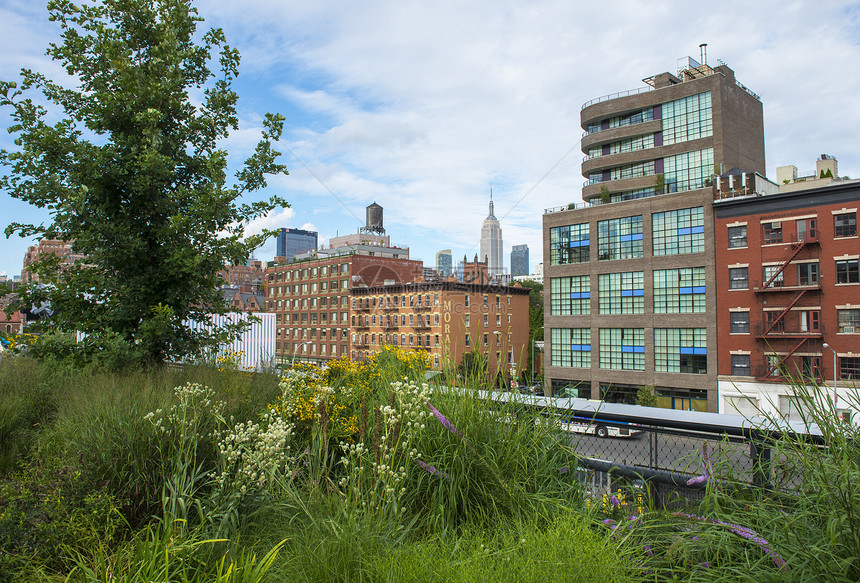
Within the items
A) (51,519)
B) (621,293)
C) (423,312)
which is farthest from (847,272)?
(51,519)

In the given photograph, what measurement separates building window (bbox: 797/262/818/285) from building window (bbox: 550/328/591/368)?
55.1 ft

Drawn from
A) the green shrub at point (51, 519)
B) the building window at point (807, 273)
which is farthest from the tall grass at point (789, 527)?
the building window at point (807, 273)

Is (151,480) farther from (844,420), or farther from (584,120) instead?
(584,120)

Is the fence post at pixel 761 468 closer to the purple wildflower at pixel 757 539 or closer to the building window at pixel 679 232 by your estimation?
the purple wildflower at pixel 757 539

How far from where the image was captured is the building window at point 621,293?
149ft

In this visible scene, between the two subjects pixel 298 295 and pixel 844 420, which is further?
pixel 298 295

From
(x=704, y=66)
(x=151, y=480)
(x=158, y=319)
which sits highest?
(x=704, y=66)

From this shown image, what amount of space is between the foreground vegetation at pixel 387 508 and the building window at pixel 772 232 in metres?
41.9

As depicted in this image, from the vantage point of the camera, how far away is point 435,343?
208 feet

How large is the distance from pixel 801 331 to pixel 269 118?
1621 inches

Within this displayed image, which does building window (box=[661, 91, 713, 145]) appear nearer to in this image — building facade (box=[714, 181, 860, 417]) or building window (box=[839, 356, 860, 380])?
building facade (box=[714, 181, 860, 417])

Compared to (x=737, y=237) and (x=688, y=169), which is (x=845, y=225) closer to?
(x=737, y=237)

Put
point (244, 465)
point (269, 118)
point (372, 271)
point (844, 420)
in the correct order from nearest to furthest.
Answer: point (844, 420) → point (244, 465) → point (269, 118) → point (372, 271)

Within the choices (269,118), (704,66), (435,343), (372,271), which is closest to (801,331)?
(704,66)
